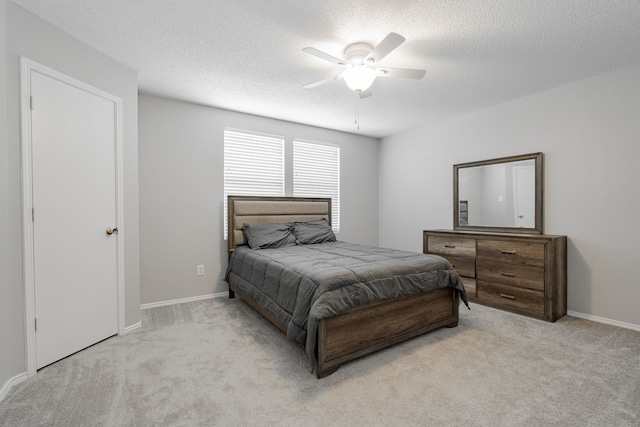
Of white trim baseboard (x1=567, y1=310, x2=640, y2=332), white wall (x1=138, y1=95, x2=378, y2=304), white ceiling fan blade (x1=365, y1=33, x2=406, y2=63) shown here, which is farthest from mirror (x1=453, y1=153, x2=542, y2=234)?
white wall (x1=138, y1=95, x2=378, y2=304)

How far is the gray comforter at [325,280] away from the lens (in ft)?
6.74

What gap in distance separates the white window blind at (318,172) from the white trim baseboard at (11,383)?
11.0 ft

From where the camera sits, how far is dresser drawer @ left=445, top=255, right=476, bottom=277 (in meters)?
3.55

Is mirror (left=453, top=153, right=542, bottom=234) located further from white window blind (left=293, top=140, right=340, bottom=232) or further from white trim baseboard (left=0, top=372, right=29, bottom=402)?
white trim baseboard (left=0, top=372, right=29, bottom=402)

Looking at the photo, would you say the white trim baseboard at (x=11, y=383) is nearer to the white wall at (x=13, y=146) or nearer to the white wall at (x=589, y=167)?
the white wall at (x=13, y=146)

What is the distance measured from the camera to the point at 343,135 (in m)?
5.12

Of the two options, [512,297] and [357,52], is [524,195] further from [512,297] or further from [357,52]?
[357,52]

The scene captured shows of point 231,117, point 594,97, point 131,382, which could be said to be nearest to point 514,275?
point 594,97

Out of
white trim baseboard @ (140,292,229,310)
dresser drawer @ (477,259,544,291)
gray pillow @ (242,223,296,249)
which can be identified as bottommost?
white trim baseboard @ (140,292,229,310)

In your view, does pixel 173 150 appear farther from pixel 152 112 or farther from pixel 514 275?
pixel 514 275

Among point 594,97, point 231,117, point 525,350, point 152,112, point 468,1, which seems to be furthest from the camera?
point 231,117

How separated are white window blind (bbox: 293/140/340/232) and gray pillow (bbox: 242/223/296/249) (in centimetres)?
88

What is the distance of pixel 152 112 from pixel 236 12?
6.72ft

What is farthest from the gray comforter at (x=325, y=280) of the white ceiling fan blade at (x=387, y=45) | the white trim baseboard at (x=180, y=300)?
the white ceiling fan blade at (x=387, y=45)
